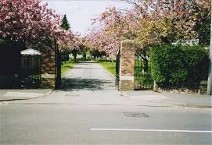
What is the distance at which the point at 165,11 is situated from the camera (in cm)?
2578

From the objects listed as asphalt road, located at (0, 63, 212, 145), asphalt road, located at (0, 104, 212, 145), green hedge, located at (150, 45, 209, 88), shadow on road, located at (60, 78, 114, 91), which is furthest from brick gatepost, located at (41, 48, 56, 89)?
asphalt road, located at (0, 104, 212, 145)

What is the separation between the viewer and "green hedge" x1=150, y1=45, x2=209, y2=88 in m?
20.7

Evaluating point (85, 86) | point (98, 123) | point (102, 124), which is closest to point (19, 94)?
point (85, 86)

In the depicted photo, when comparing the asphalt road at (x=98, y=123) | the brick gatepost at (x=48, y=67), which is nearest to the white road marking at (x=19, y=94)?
the asphalt road at (x=98, y=123)

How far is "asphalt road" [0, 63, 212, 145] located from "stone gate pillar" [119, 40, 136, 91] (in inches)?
159

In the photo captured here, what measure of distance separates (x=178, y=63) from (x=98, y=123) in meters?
9.83

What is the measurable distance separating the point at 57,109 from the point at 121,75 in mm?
7288

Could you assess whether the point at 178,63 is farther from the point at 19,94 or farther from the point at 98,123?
the point at 98,123

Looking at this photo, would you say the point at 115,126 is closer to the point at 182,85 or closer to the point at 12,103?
the point at 12,103

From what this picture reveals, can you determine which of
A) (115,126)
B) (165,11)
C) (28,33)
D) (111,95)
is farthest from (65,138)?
(165,11)

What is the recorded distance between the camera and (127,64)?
21.5m

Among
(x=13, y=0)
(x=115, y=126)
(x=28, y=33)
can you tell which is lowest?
(x=115, y=126)

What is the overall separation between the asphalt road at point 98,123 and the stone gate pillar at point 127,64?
403 centimetres

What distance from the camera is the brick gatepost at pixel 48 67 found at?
21531mm
